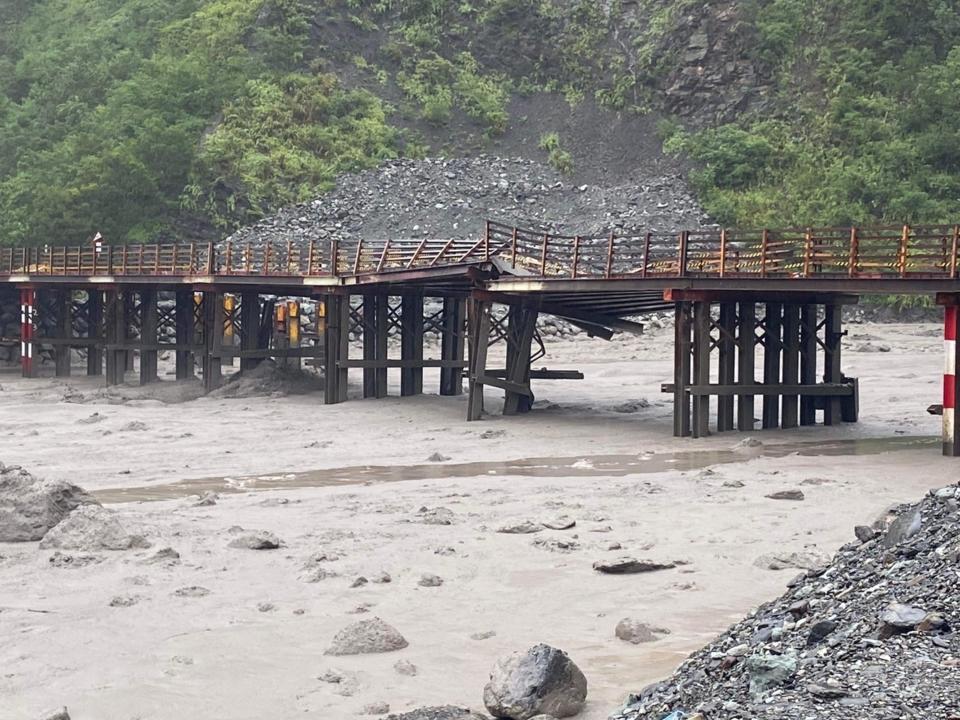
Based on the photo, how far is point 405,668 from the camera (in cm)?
1102

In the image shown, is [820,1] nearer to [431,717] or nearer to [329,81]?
[329,81]

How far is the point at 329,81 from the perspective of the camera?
71.9 m

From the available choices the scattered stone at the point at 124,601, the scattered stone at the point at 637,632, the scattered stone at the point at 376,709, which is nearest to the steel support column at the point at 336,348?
the scattered stone at the point at 124,601

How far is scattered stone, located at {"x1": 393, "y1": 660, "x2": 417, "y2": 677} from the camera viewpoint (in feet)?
36.1

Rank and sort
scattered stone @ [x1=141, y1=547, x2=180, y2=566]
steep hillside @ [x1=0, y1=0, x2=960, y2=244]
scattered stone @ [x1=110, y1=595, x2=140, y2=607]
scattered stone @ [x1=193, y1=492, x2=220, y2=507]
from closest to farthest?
Answer: scattered stone @ [x1=110, y1=595, x2=140, y2=607]
scattered stone @ [x1=141, y1=547, x2=180, y2=566]
scattered stone @ [x1=193, y1=492, x2=220, y2=507]
steep hillside @ [x1=0, y1=0, x2=960, y2=244]

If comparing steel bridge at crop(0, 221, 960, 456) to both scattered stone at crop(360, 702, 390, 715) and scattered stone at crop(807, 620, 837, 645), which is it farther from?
scattered stone at crop(360, 702, 390, 715)

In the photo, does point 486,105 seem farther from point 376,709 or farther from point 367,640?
point 376,709

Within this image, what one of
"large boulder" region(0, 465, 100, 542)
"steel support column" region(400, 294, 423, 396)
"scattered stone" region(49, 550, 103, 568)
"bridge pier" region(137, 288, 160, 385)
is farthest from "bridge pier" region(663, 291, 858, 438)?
"bridge pier" region(137, 288, 160, 385)

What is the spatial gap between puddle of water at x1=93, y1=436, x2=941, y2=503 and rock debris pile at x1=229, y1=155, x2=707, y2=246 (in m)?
34.1

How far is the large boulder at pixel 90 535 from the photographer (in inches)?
609

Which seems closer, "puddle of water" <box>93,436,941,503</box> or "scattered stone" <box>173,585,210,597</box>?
"scattered stone" <box>173,585,210,597</box>

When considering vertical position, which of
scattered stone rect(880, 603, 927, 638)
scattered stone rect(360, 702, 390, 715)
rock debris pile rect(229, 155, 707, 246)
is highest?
rock debris pile rect(229, 155, 707, 246)

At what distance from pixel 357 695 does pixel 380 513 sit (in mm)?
7891

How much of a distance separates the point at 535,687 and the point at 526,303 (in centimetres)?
2199
